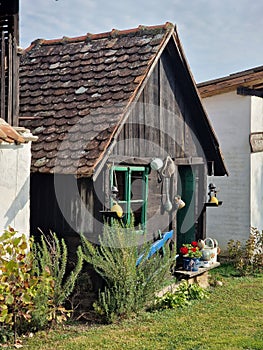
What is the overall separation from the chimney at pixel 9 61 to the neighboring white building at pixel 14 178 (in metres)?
0.28

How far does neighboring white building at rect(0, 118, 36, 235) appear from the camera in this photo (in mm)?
6902

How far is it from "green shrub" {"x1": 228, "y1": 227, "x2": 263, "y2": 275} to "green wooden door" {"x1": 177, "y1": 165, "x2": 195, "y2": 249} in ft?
5.26

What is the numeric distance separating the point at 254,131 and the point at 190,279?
4835 millimetres

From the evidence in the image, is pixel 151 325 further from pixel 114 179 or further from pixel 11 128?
pixel 11 128

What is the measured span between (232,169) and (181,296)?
516 centimetres

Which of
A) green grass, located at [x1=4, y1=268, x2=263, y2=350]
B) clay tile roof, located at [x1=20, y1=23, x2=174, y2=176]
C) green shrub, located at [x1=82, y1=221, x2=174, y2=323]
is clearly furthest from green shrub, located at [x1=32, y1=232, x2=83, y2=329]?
clay tile roof, located at [x1=20, y1=23, x2=174, y2=176]

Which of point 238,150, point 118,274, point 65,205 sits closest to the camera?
point 118,274

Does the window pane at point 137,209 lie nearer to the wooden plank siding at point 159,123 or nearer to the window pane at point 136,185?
the window pane at point 136,185

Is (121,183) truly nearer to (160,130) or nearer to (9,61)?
(160,130)

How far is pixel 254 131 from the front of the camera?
43.2 ft

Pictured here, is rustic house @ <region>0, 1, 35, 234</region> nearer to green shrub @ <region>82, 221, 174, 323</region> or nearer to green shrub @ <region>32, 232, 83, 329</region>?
green shrub @ <region>32, 232, 83, 329</region>

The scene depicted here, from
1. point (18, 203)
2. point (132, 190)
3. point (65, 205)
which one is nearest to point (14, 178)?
point (18, 203)

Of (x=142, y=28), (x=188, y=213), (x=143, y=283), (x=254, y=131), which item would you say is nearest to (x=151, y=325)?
(x=143, y=283)

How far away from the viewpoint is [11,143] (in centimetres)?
696
